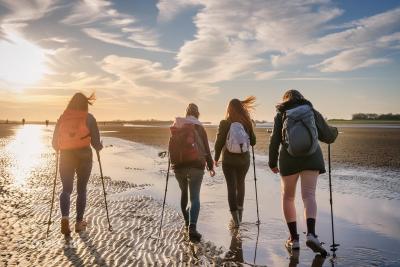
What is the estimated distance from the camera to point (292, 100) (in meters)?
7.23

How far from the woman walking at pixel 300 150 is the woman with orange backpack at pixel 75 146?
3582 mm

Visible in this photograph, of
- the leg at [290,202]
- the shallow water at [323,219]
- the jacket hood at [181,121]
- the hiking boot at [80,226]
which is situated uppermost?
the jacket hood at [181,121]

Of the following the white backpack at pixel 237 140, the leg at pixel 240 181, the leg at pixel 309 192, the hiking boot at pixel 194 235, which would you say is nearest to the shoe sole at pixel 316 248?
the leg at pixel 309 192

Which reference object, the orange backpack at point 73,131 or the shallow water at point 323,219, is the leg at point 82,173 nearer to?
the orange backpack at point 73,131

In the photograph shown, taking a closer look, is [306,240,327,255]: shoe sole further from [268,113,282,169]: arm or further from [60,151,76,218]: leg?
[60,151,76,218]: leg

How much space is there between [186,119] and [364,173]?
40.7 ft

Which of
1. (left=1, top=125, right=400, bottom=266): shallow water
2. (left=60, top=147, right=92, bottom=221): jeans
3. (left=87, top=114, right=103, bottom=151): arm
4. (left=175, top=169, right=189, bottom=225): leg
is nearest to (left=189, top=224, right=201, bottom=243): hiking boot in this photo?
(left=1, top=125, right=400, bottom=266): shallow water

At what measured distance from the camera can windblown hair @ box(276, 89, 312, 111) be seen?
23.6 feet

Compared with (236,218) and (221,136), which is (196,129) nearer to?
(221,136)

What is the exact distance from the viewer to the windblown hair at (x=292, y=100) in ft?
23.6

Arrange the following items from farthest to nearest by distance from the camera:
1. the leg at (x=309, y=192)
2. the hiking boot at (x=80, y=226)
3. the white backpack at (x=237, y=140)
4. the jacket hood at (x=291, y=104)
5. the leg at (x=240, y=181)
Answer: the leg at (x=240, y=181) < the white backpack at (x=237, y=140) < the hiking boot at (x=80, y=226) < the jacket hood at (x=291, y=104) < the leg at (x=309, y=192)

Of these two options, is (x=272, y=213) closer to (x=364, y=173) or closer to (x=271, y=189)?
(x=271, y=189)

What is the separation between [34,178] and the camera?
55.2 feet

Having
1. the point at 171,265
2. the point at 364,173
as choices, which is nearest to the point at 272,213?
the point at 171,265
